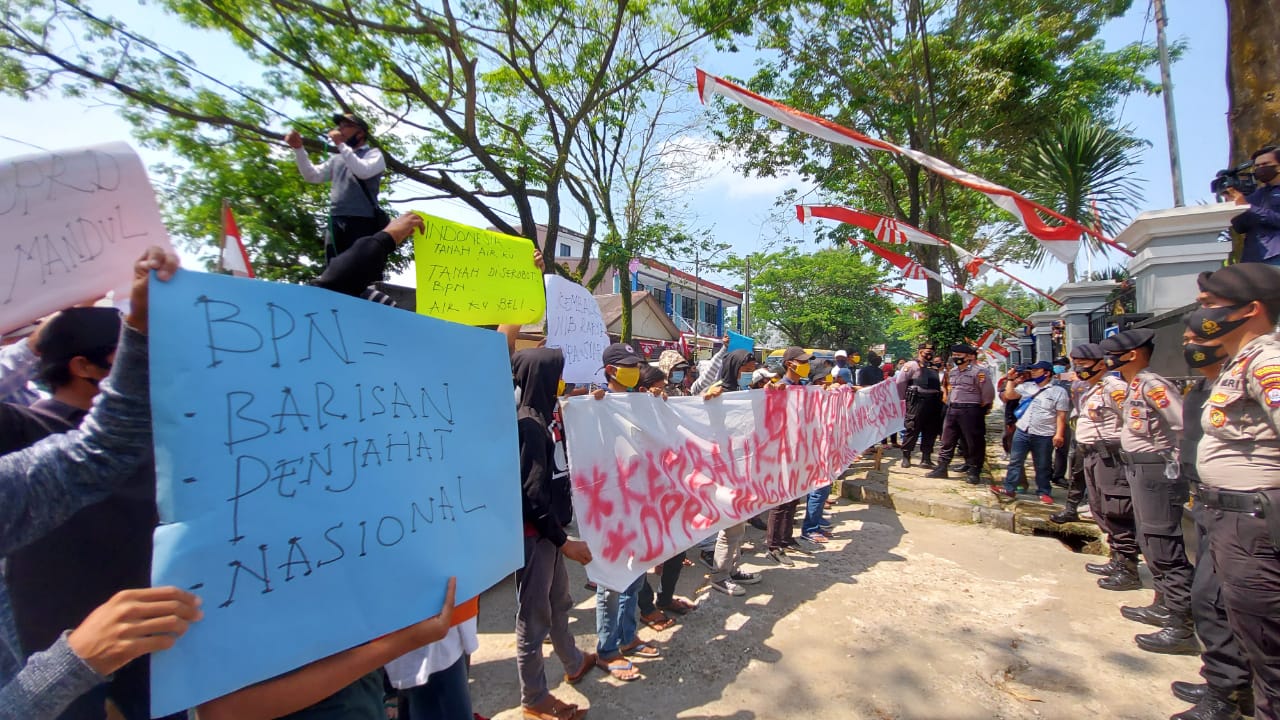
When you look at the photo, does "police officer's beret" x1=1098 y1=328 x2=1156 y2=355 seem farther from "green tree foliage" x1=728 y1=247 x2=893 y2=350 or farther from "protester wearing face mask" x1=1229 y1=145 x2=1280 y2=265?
→ "green tree foliage" x1=728 y1=247 x2=893 y2=350

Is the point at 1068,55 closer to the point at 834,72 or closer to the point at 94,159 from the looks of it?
the point at 834,72

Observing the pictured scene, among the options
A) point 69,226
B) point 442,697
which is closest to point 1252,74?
point 442,697

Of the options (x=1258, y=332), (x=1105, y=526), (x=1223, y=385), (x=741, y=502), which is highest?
(x=1258, y=332)

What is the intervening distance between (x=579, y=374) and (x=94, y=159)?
3249 mm

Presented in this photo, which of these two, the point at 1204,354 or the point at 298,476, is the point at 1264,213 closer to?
the point at 1204,354

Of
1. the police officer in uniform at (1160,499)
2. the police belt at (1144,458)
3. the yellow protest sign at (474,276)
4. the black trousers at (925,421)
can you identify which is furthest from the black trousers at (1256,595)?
the black trousers at (925,421)

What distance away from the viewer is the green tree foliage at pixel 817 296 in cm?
3372

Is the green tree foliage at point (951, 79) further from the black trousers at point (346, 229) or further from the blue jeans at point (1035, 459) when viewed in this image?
the black trousers at point (346, 229)

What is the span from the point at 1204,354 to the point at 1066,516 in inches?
144

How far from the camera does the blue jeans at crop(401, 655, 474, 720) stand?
71.7 inches

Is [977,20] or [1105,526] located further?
[977,20]

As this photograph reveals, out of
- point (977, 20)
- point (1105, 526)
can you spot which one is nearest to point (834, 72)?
point (977, 20)

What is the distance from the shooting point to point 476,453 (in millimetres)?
1557

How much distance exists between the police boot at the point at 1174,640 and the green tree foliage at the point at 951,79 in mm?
9638
